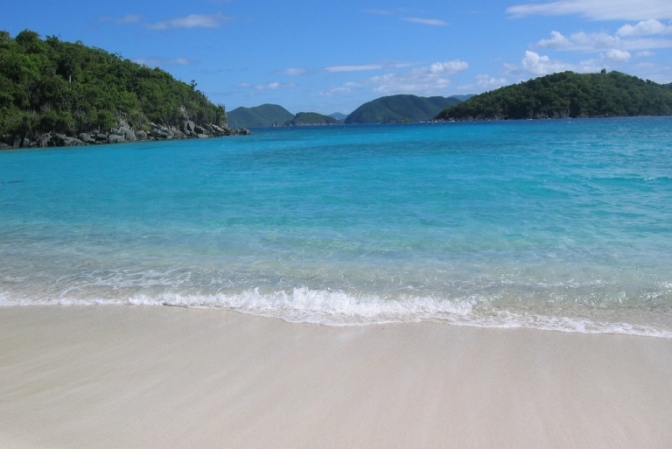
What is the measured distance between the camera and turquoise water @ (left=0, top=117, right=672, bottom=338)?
5504 millimetres

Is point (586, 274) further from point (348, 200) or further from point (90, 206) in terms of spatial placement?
point (90, 206)

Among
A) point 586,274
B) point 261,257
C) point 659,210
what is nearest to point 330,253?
point 261,257

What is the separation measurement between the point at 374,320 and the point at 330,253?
2818 mm

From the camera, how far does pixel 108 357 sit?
4336 mm

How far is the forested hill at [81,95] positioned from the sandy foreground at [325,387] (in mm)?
57236

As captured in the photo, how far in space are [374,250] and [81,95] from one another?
60.8 metres

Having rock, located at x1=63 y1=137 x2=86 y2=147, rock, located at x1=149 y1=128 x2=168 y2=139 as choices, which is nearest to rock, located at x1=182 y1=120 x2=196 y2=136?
rock, located at x1=149 y1=128 x2=168 y2=139

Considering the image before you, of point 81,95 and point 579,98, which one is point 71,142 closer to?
point 81,95

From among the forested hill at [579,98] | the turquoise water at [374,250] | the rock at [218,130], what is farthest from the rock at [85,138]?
the forested hill at [579,98]

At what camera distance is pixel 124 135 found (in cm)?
6106

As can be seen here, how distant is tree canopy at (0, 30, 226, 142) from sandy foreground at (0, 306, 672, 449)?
2253 inches

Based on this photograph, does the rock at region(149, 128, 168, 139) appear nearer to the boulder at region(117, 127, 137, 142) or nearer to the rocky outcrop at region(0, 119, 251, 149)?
the rocky outcrop at region(0, 119, 251, 149)

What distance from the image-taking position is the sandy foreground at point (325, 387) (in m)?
3.09

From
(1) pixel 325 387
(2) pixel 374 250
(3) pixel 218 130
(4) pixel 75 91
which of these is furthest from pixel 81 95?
(1) pixel 325 387
